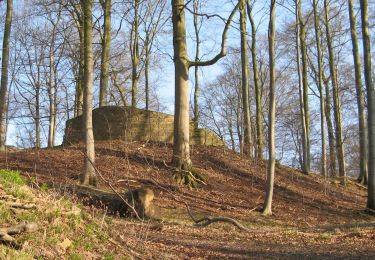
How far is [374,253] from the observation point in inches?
307

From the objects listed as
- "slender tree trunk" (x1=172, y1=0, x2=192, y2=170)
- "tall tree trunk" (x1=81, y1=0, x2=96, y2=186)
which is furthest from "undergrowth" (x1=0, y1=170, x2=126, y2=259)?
"slender tree trunk" (x1=172, y1=0, x2=192, y2=170)

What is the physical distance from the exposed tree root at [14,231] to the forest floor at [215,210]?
0.18 m

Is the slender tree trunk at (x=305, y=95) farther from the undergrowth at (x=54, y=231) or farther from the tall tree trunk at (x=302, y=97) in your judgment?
the undergrowth at (x=54, y=231)

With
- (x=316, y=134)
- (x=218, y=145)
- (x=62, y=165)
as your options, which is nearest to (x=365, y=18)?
(x=218, y=145)

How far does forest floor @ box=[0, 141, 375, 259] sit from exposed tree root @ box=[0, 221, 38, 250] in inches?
7.2

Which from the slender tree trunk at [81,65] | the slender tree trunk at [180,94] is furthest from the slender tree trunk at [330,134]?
the slender tree trunk at [81,65]

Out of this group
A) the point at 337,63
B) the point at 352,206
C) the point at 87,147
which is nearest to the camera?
the point at 87,147

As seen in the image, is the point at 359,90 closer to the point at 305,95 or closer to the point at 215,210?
the point at 305,95

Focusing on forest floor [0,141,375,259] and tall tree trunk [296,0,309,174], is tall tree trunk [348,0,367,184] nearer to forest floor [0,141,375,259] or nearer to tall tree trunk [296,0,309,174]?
forest floor [0,141,375,259]

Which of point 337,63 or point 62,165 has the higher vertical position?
point 337,63

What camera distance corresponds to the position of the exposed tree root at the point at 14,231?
4852 millimetres

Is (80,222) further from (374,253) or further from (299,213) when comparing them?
(299,213)

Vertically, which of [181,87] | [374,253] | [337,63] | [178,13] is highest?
[337,63]

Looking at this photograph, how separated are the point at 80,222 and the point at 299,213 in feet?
→ 32.0
